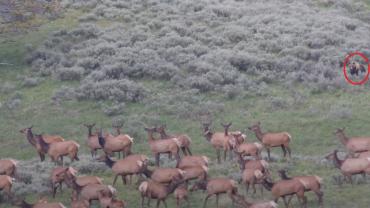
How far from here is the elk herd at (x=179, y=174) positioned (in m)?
14.3

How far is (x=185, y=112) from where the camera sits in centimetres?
2369

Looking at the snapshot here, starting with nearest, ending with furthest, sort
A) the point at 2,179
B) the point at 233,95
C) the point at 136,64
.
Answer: the point at 2,179 → the point at 233,95 → the point at 136,64

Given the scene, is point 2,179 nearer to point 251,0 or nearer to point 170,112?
point 170,112

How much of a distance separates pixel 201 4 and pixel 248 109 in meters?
14.6

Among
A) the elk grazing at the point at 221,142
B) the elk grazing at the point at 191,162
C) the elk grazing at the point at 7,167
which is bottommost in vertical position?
the elk grazing at the point at 221,142

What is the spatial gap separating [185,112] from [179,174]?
8697 mm

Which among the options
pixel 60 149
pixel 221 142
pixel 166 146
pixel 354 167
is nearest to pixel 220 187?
pixel 354 167

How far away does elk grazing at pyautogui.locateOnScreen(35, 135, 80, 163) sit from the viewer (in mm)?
17656

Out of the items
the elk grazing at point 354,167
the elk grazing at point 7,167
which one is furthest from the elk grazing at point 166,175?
the elk grazing at point 354,167

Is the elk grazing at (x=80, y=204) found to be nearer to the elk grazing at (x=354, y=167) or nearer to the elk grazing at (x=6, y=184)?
the elk grazing at (x=6, y=184)

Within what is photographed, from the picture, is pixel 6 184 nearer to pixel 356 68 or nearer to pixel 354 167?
pixel 354 167

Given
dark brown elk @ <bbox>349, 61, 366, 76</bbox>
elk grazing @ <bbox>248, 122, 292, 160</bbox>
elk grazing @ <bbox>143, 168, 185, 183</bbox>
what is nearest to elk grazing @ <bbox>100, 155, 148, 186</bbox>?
elk grazing @ <bbox>143, 168, 185, 183</bbox>

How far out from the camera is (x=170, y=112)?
23938 millimetres

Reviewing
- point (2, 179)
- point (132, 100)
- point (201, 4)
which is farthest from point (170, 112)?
point (201, 4)
